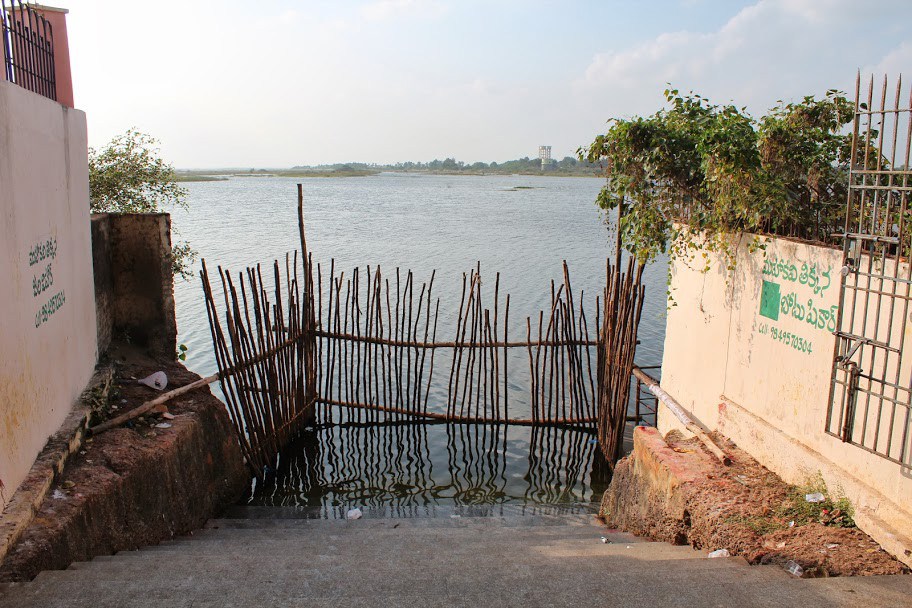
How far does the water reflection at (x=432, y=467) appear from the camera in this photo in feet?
21.1

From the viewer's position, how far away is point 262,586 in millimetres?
3096

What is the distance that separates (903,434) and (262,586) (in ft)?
10.2

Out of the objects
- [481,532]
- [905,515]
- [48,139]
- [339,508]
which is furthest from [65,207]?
[905,515]

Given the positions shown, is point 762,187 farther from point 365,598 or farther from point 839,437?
point 365,598

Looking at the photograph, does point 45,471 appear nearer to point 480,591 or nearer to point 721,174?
point 480,591

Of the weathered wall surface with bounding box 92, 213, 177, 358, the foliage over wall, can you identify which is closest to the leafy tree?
the weathered wall surface with bounding box 92, 213, 177, 358

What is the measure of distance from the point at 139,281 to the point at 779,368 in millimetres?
5464

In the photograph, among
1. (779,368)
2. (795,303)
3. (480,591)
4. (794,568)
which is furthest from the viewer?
(779,368)

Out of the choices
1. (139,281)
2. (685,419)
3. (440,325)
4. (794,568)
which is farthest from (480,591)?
(440,325)

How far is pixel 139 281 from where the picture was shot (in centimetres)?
670

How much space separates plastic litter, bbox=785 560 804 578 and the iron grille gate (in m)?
0.70

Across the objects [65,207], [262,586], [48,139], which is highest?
[48,139]

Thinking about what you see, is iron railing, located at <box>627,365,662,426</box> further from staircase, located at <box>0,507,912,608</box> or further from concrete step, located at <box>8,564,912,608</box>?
concrete step, located at <box>8,564,912,608</box>

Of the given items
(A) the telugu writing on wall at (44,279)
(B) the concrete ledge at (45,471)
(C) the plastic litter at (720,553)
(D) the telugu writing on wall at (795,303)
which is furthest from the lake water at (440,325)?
(C) the plastic litter at (720,553)
